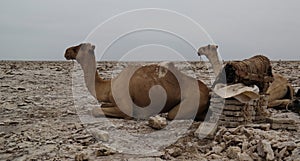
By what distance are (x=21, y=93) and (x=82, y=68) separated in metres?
4.33

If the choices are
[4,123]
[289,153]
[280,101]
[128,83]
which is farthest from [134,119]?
[280,101]

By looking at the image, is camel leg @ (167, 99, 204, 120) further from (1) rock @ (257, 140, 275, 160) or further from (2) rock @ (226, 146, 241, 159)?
(1) rock @ (257, 140, 275, 160)

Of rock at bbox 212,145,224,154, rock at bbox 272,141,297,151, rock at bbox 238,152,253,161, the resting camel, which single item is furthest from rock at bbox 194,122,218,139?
the resting camel

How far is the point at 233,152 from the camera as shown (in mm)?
4441

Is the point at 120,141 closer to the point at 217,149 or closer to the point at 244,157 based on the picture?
the point at 217,149

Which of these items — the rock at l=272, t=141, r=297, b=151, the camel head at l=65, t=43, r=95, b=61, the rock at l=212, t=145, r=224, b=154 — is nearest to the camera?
the rock at l=272, t=141, r=297, b=151

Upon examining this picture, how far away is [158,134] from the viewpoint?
5449 mm

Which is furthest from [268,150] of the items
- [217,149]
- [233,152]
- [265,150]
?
[217,149]

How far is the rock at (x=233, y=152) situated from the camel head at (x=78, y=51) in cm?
352

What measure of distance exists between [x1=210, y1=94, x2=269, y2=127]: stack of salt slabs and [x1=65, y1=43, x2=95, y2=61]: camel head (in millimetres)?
2544

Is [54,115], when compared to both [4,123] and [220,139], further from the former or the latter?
[220,139]

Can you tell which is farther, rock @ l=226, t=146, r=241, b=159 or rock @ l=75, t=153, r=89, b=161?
rock @ l=226, t=146, r=241, b=159

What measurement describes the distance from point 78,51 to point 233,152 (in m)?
3.72

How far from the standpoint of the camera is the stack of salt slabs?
5559 mm
